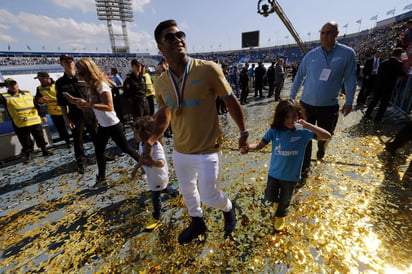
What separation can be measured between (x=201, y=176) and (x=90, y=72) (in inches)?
90.9

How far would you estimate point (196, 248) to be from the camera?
2.14 metres

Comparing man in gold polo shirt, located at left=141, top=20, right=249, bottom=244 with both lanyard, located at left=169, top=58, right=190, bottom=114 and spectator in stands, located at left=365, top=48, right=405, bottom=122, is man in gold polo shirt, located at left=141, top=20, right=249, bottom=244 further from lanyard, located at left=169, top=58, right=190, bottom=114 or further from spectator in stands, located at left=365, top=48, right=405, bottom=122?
spectator in stands, located at left=365, top=48, right=405, bottom=122

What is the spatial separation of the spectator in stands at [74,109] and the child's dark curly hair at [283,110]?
3144 millimetres

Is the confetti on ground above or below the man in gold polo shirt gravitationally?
below

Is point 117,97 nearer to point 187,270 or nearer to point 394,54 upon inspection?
point 187,270

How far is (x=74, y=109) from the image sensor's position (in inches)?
154

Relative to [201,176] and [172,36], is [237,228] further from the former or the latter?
[172,36]

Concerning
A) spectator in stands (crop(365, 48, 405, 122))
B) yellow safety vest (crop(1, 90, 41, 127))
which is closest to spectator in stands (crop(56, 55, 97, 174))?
yellow safety vest (crop(1, 90, 41, 127))

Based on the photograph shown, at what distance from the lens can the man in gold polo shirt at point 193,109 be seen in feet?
5.56

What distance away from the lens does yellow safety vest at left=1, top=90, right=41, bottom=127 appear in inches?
179

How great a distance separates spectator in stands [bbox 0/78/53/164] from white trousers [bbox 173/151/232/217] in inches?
191

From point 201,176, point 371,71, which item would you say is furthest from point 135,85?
point 371,71

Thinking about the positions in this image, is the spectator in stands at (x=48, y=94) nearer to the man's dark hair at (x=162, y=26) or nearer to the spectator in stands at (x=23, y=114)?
the spectator in stands at (x=23, y=114)

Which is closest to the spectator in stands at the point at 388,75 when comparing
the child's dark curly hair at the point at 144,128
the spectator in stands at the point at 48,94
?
the child's dark curly hair at the point at 144,128
